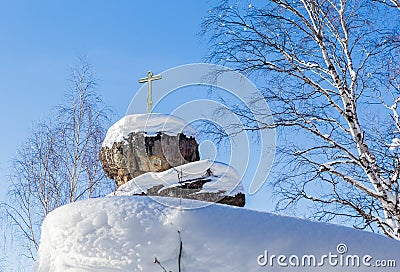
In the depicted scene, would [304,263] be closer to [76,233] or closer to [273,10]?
[76,233]

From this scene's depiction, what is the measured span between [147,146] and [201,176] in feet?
3.65

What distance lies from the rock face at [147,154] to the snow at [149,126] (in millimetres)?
51

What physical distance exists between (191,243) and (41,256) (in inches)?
32.2

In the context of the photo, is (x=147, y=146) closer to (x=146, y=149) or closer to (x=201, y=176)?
(x=146, y=149)

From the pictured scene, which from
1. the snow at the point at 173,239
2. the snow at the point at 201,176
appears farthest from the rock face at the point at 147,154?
the snow at the point at 173,239

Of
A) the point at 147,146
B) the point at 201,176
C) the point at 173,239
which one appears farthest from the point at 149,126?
the point at 173,239

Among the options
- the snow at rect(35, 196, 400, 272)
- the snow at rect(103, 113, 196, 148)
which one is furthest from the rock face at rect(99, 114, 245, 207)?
the snow at rect(35, 196, 400, 272)

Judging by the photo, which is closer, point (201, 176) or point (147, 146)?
point (201, 176)

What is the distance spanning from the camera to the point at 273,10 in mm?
6086

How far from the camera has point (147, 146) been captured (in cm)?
568

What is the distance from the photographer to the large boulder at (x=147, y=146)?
5.66 m

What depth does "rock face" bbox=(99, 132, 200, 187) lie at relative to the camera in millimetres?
5645

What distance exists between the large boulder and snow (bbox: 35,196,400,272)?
321cm

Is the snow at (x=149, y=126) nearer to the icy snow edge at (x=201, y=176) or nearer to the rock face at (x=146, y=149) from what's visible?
the rock face at (x=146, y=149)
